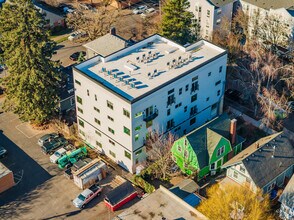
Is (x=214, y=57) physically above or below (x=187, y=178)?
above

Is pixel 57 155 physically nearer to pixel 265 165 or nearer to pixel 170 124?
pixel 170 124

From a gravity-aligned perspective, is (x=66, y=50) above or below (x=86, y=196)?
above

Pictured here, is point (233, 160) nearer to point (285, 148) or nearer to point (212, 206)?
point (285, 148)

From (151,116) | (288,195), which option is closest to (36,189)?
(151,116)

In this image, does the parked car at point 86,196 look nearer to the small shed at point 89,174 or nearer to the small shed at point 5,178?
the small shed at point 89,174

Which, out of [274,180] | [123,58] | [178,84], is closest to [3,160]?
[123,58]

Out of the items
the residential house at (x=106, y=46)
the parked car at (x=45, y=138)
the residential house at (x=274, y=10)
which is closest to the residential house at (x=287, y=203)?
the parked car at (x=45, y=138)
